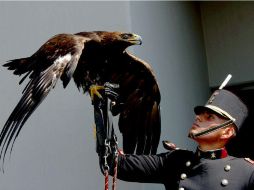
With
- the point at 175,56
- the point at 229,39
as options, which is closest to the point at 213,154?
the point at 175,56

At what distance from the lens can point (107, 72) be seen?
1.99 m

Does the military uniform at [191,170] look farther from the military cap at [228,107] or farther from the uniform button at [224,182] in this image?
the military cap at [228,107]

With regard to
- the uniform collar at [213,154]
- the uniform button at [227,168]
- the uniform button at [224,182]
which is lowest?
the uniform button at [224,182]

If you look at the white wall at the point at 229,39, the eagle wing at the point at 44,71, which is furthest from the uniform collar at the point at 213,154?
the white wall at the point at 229,39

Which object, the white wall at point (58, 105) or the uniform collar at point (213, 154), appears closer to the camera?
the uniform collar at point (213, 154)

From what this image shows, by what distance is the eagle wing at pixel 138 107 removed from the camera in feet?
6.91

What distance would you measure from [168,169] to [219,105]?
11.1 inches

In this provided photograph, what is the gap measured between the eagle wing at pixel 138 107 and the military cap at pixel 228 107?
13.3 inches

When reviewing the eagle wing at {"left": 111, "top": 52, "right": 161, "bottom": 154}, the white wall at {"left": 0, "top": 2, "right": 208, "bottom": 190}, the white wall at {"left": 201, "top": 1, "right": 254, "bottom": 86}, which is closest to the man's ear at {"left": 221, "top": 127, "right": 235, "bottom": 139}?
the eagle wing at {"left": 111, "top": 52, "right": 161, "bottom": 154}

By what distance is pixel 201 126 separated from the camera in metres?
1.79

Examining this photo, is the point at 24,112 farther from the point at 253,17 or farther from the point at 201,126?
the point at 253,17

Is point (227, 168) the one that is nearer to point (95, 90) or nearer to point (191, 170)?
point (191, 170)

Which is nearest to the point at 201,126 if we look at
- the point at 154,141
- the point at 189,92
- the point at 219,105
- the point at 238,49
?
the point at 219,105

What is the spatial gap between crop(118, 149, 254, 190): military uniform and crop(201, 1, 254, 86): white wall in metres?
1.75
